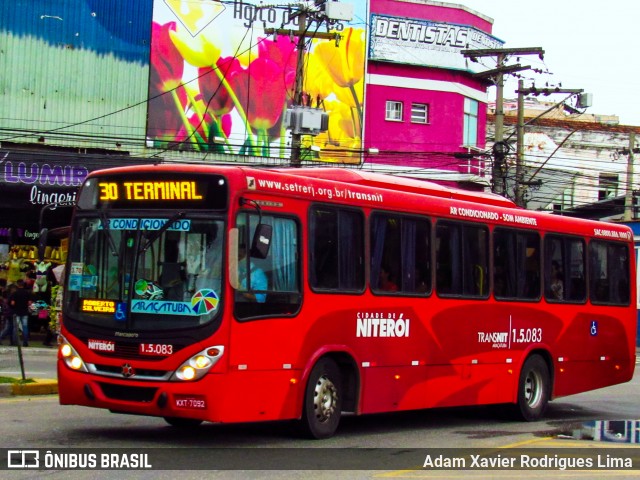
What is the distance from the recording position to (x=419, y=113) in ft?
126

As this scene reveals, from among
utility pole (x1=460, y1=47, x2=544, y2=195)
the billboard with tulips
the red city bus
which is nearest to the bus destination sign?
the red city bus

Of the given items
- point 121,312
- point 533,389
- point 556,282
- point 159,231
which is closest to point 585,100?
point 556,282

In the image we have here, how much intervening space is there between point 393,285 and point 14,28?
20.8 meters

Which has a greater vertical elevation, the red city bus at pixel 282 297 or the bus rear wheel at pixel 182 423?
the red city bus at pixel 282 297

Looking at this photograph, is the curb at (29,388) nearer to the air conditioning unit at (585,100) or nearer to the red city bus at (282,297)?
the red city bus at (282,297)

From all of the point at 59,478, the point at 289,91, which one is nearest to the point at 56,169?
the point at 289,91

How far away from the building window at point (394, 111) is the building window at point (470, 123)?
3100 mm

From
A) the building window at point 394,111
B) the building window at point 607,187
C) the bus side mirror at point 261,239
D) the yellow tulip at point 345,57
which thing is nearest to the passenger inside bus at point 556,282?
the bus side mirror at point 261,239

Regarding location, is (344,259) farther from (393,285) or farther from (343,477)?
(343,477)

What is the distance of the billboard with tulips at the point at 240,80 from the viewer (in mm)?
32281

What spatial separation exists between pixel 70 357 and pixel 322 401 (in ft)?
9.18

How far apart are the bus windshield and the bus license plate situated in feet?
2.32

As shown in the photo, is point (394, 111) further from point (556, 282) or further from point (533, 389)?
point (533, 389)

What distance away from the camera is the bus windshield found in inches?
418
